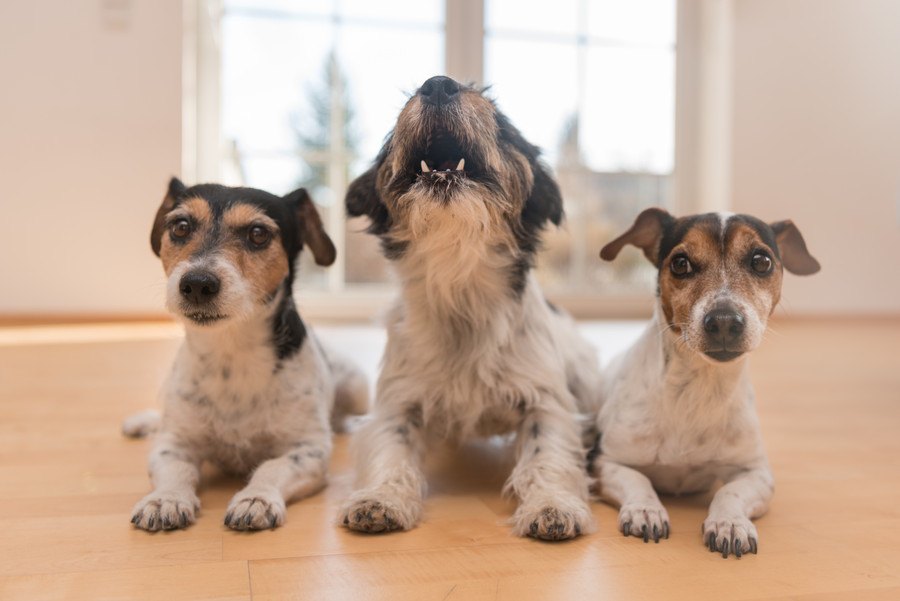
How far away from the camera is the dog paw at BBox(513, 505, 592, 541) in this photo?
1790 millimetres

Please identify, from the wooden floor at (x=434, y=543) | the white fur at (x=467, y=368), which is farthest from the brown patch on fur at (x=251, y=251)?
the wooden floor at (x=434, y=543)

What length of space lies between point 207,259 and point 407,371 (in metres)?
0.64

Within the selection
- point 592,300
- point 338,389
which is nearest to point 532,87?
point 592,300

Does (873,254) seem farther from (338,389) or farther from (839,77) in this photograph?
(338,389)

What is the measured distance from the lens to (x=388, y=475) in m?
2.03

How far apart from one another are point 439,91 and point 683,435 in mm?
1055

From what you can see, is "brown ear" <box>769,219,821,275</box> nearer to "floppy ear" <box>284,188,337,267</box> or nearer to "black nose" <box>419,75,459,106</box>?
"black nose" <box>419,75,459,106</box>

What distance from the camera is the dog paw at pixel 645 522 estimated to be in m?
1.79

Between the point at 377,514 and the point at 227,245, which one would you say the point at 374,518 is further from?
the point at 227,245

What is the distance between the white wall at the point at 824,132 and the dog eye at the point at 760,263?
6217 millimetres

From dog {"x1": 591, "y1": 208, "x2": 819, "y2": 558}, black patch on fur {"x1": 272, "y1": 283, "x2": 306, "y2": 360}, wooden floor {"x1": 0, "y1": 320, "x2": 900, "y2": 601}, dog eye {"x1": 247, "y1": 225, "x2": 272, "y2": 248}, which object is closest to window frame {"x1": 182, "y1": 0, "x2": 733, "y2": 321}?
wooden floor {"x1": 0, "y1": 320, "x2": 900, "y2": 601}

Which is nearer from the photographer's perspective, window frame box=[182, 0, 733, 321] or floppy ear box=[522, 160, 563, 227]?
floppy ear box=[522, 160, 563, 227]

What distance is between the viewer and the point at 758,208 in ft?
25.7

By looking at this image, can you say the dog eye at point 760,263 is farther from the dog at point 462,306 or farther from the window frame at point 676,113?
the window frame at point 676,113
